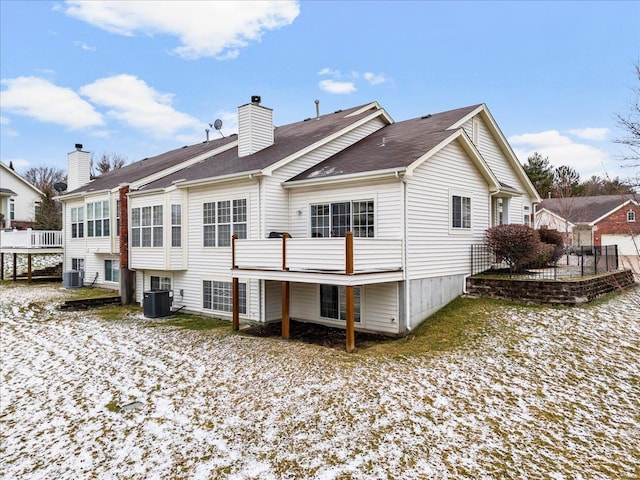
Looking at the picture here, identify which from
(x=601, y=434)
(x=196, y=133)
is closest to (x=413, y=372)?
(x=601, y=434)

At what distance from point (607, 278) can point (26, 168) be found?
3104 inches

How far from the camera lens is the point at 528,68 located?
2197 cm

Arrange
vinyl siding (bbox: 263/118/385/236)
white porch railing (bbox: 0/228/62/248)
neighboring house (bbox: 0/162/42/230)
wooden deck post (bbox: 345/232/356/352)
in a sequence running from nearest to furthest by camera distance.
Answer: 1. wooden deck post (bbox: 345/232/356/352)
2. vinyl siding (bbox: 263/118/385/236)
3. white porch railing (bbox: 0/228/62/248)
4. neighboring house (bbox: 0/162/42/230)

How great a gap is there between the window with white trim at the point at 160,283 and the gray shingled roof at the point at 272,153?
12.0 ft

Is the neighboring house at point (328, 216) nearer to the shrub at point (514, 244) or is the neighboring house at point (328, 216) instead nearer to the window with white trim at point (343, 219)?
the window with white trim at point (343, 219)

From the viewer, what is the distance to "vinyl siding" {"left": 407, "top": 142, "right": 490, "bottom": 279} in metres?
11.9

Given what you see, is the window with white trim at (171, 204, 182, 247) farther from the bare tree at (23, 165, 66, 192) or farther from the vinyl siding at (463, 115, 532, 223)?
Result: the bare tree at (23, 165, 66, 192)

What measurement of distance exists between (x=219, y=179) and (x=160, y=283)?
19.1 feet

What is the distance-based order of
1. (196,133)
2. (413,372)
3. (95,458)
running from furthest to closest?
(196,133), (413,372), (95,458)

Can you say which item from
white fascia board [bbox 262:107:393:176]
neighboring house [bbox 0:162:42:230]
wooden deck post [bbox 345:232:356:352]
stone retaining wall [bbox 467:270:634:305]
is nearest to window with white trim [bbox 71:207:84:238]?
white fascia board [bbox 262:107:393:176]

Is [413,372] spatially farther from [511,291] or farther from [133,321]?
[133,321]

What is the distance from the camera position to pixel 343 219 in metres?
12.7

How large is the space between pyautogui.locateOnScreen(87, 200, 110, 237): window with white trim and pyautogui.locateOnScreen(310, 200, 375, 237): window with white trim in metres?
11.8

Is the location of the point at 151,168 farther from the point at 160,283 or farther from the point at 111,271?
the point at 160,283
